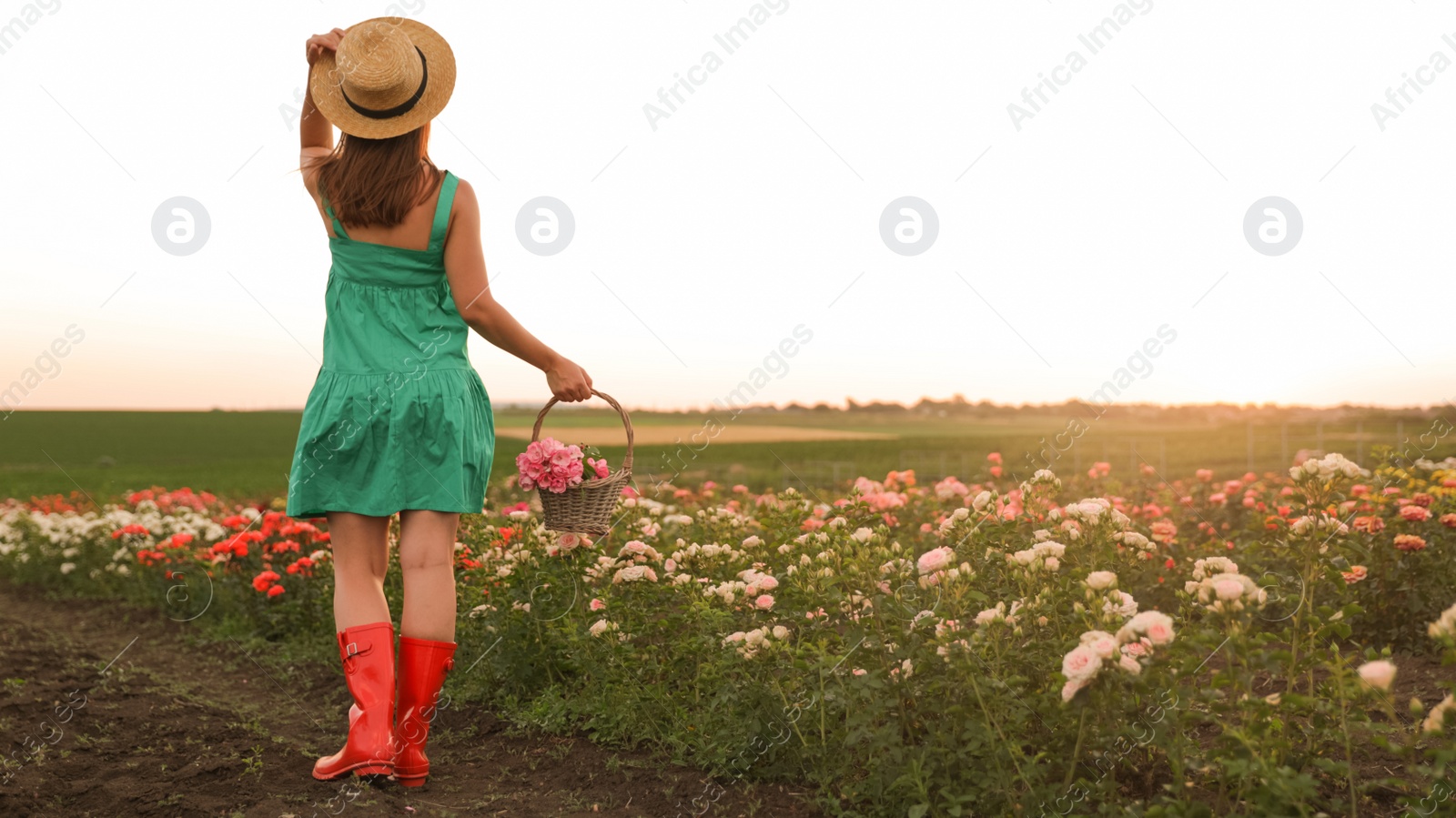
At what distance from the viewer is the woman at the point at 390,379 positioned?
2.80m

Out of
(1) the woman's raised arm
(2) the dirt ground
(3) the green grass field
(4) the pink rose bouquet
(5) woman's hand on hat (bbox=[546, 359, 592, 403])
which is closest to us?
(2) the dirt ground

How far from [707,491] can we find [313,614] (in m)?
2.57

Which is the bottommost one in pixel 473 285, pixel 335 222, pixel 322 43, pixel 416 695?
pixel 416 695

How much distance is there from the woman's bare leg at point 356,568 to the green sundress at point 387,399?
0.06 m

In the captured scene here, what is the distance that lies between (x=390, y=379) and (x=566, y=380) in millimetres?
491

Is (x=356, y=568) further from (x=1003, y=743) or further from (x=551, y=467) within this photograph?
(x=1003, y=743)

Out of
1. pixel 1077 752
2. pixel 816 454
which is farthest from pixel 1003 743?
pixel 816 454

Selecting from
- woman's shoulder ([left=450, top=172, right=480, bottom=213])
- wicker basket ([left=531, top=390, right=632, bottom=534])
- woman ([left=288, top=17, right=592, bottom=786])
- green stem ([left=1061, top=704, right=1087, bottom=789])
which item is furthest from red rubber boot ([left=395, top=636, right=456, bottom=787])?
green stem ([left=1061, top=704, right=1087, bottom=789])

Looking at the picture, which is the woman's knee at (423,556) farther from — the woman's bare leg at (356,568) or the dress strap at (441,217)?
the dress strap at (441,217)

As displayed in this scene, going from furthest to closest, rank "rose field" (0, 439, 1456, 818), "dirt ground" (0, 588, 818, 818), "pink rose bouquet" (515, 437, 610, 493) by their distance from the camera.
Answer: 1. "pink rose bouquet" (515, 437, 610, 493)
2. "dirt ground" (0, 588, 818, 818)
3. "rose field" (0, 439, 1456, 818)

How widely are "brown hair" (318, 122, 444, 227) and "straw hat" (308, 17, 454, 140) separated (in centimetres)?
5

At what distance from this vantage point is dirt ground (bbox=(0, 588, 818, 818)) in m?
2.76

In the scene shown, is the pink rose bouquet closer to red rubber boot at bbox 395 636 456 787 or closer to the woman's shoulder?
red rubber boot at bbox 395 636 456 787

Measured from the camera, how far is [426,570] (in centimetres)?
287
